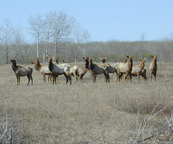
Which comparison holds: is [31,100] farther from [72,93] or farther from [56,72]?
[56,72]

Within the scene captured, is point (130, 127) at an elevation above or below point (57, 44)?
below

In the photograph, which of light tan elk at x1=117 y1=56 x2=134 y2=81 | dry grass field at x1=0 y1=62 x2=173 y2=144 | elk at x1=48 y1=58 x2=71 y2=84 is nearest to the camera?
dry grass field at x1=0 y1=62 x2=173 y2=144

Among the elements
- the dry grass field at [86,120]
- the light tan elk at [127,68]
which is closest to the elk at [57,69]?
the light tan elk at [127,68]

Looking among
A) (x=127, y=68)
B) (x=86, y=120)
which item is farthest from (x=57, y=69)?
(x=86, y=120)

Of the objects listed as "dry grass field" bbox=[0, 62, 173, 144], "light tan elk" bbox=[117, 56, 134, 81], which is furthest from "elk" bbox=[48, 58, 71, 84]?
"dry grass field" bbox=[0, 62, 173, 144]

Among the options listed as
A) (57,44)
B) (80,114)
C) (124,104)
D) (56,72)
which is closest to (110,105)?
(124,104)

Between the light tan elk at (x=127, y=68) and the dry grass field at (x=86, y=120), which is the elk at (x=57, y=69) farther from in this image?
the dry grass field at (x=86, y=120)

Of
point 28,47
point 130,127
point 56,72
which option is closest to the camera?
point 130,127

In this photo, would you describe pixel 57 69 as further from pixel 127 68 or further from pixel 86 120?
pixel 86 120

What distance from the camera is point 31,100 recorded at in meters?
12.6

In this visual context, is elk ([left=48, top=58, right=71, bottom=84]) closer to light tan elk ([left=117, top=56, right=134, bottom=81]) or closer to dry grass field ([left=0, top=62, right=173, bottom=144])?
light tan elk ([left=117, top=56, right=134, bottom=81])

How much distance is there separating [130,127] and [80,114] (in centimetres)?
232

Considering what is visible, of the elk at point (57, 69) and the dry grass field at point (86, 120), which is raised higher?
the elk at point (57, 69)

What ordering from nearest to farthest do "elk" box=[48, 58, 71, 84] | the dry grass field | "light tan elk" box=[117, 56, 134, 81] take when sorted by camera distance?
the dry grass field
"light tan elk" box=[117, 56, 134, 81]
"elk" box=[48, 58, 71, 84]
